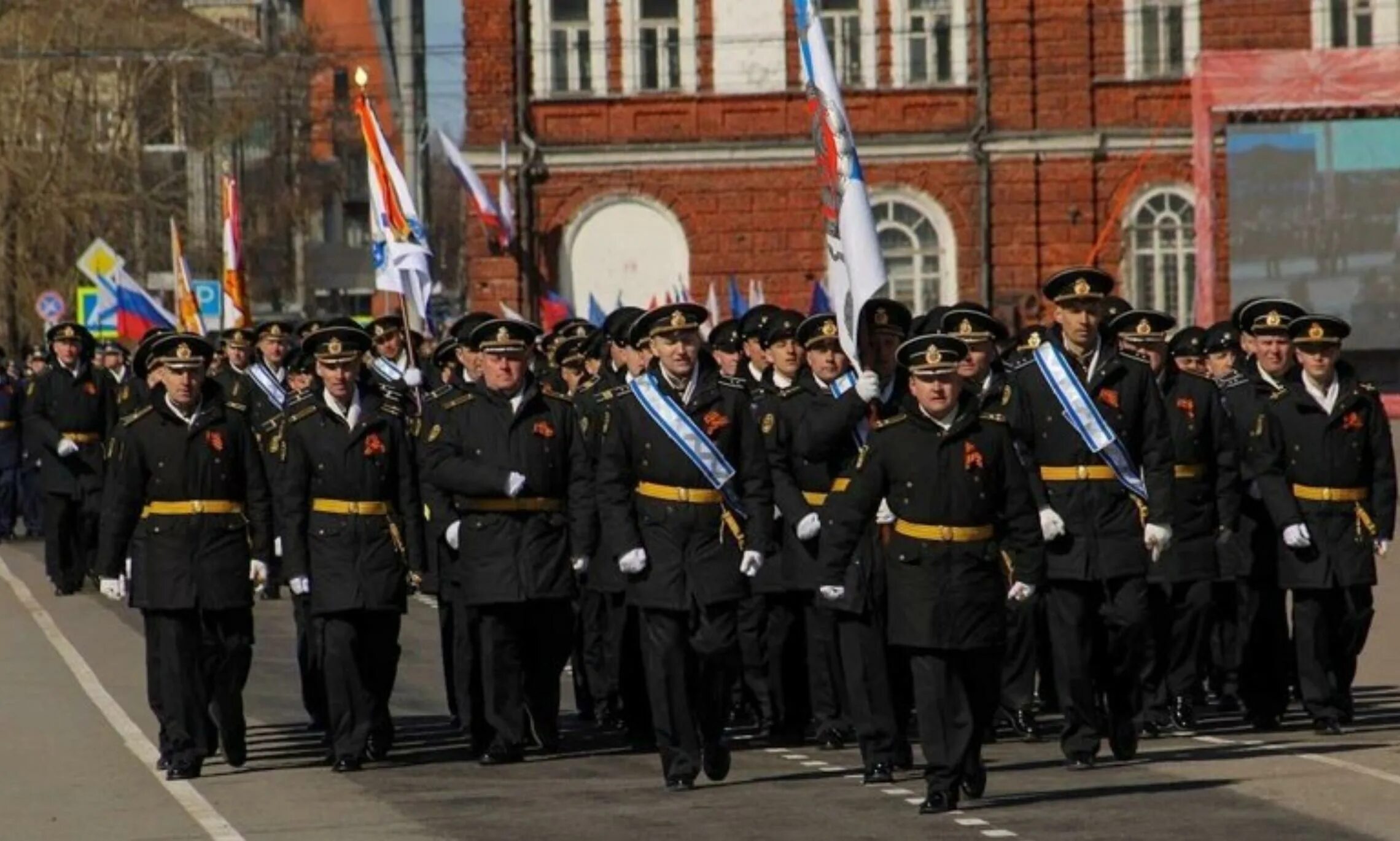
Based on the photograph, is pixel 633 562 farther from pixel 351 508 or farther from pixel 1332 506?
pixel 1332 506

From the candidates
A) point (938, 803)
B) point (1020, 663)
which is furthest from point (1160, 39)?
point (938, 803)

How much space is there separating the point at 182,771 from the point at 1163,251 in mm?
37882

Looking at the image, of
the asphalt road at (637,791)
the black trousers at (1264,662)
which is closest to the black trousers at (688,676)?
the asphalt road at (637,791)

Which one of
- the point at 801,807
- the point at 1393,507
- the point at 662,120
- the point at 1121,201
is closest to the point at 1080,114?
the point at 1121,201

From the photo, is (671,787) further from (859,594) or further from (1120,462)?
(1120,462)

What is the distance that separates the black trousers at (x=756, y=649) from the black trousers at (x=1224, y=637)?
87.5 inches

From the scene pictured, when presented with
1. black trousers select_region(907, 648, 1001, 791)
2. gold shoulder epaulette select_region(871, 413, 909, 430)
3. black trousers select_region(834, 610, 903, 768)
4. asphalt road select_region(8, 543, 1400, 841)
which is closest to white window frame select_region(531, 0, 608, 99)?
asphalt road select_region(8, 543, 1400, 841)

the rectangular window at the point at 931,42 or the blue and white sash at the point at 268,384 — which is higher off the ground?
the rectangular window at the point at 931,42

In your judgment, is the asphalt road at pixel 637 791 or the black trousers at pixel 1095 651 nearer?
A: the asphalt road at pixel 637 791

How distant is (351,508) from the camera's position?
15633 mm

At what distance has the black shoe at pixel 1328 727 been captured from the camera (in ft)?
52.3

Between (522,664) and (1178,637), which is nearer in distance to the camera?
(522,664)

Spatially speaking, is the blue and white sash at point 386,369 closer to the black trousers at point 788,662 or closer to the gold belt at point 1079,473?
the black trousers at point 788,662

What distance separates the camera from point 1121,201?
51844 millimetres
